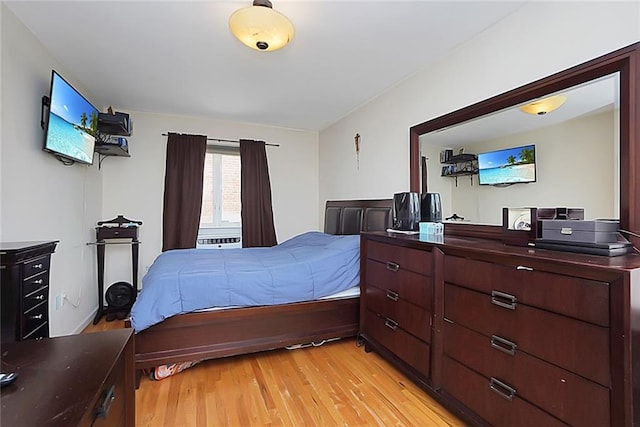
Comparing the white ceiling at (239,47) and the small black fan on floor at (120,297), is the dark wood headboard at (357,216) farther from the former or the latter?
the small black fan on floor at (120,297)

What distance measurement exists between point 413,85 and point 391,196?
1001mm

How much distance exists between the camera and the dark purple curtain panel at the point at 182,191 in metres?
3.82

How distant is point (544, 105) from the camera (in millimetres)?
1735

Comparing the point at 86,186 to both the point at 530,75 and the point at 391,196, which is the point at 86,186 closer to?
the point at 391,196

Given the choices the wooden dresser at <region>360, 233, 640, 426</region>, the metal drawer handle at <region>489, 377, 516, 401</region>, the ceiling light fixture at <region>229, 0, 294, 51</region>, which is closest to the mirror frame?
the wooden dresser at <region>360, 233, 640, 426</region>

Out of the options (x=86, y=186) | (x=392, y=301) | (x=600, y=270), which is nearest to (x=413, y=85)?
(x=392, y=301)

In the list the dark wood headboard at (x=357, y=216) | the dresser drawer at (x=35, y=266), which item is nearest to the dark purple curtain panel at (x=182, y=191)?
the dark wood headboard at (x=357, y=216)

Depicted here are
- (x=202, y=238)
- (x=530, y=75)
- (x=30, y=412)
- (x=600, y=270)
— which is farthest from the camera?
(x=202, y=238)

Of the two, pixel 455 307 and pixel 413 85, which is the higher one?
pixel 413 85

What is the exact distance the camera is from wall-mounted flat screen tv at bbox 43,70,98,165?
2.12 meters

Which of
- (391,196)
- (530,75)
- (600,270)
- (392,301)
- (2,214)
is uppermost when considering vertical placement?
(530,75)

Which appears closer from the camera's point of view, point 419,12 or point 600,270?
point 600,270

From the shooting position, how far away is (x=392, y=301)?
211 centimetres

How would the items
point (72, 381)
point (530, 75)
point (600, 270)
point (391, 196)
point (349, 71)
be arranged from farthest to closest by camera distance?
point (391, 196)
point (349, 71)
point (530, 75)
point (600, 270)
point (72, 381)
